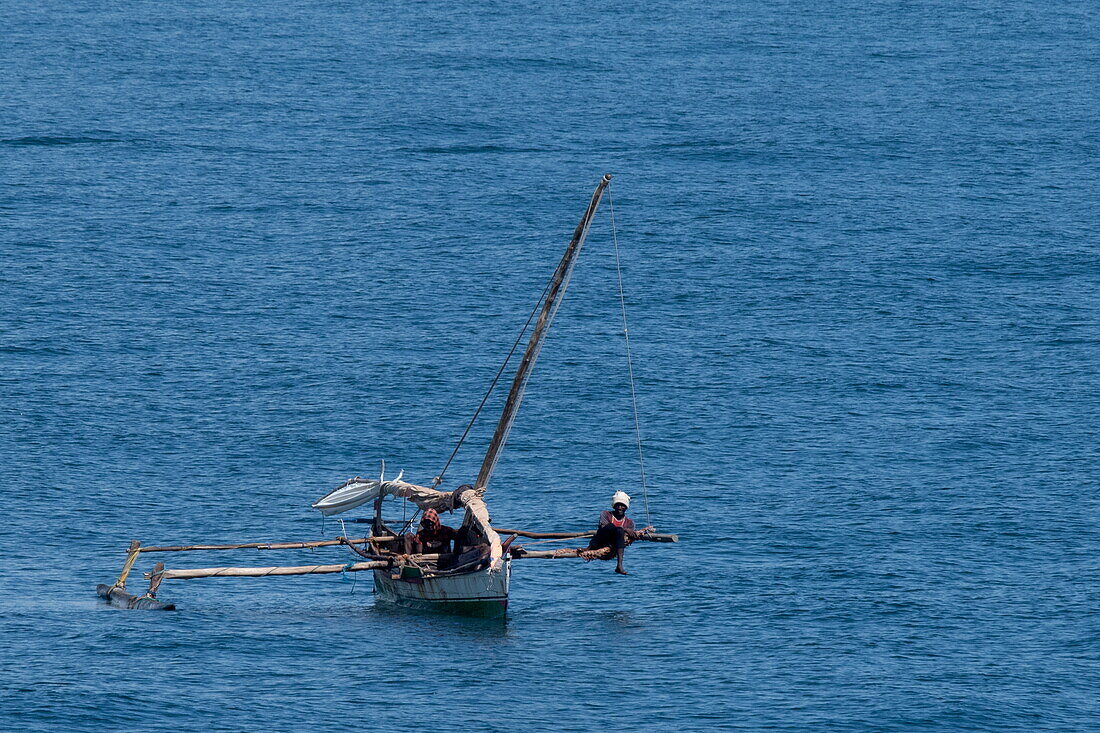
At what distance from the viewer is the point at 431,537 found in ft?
253

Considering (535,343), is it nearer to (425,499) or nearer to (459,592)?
(425,499)

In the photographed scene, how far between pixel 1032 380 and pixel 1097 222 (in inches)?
1889

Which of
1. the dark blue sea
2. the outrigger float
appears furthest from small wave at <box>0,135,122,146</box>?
the outrigger float

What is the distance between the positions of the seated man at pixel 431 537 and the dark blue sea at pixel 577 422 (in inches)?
148

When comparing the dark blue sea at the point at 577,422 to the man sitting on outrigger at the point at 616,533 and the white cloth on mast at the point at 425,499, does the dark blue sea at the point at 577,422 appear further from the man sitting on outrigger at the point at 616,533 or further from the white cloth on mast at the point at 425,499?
the man sitting on outrigger at the point at 616,533

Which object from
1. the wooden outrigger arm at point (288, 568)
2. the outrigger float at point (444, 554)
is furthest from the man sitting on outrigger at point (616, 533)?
the wooden outrigger arm at point (288, 568)

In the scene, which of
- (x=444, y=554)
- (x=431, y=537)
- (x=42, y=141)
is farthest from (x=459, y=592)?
(x=42, y=141)

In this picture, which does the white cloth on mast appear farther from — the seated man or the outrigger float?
the seated man

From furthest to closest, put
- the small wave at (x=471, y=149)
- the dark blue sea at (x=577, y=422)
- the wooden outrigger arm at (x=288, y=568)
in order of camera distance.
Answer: the small wave at (x=471, y=149)
the dark blue sea at (x=577, y=422)
the wooden outrigger arm at (x=288, y=568)

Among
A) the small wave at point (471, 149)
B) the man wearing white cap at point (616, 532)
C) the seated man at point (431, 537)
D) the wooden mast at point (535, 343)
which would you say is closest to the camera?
the man wearing white cap at point (616, 532)

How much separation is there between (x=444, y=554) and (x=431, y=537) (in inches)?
51.3

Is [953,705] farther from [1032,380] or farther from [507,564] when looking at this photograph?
[1032,380]

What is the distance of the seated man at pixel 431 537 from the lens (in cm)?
7675

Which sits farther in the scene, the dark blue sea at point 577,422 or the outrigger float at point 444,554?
the dark blue sea at point 577,422
